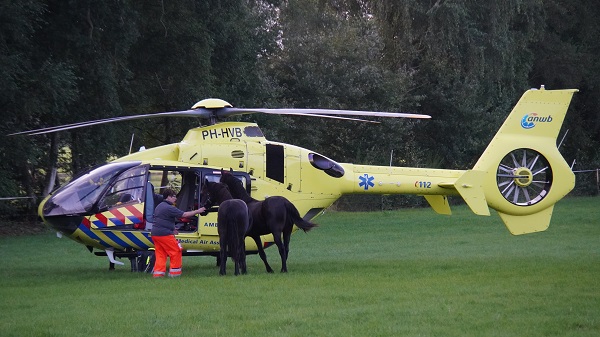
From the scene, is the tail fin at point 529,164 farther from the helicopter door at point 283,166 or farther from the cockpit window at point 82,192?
the cockpit window at point 82,192

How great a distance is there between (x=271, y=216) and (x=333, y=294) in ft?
11.7

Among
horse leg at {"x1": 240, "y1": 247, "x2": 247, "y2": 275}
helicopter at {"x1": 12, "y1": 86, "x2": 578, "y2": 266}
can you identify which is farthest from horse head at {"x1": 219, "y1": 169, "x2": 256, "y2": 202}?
horse leg at {"x1": 240, "y1": 247, "x2": 247, "y2": 275}

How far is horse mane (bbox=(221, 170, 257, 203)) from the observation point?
17062 mm

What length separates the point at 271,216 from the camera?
16.7 meters

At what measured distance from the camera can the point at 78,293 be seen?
14.5 meters

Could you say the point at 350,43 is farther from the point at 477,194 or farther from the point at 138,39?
the point at 477,194

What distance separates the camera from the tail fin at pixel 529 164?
61.3 feet

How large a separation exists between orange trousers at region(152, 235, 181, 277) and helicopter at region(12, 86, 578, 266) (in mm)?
916

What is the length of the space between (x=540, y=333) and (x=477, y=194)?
845 cm

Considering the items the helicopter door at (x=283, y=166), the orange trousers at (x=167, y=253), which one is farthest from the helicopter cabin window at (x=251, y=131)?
the orange trousers at (x=167, y=253)

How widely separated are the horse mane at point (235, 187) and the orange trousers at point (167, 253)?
1.42 meters

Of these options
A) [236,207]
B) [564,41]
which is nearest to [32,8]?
[236,207]

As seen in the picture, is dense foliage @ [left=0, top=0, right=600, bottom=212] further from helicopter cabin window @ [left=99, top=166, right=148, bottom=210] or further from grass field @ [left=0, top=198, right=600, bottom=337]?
helicopter cabin window @ [left=99, top=166, right=148, bottom=210]

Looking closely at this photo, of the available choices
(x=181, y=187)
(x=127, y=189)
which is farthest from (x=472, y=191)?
(x=127, y=189)
